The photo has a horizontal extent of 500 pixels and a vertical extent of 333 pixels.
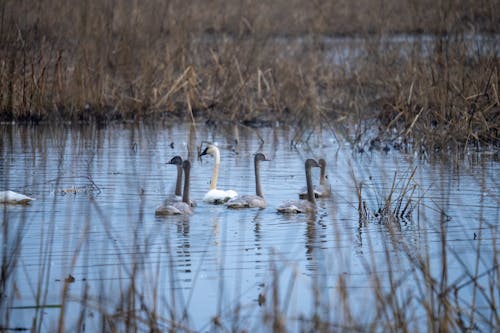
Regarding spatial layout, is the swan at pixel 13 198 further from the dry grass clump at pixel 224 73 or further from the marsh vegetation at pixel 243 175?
the dry grass clump at pixel 224 73

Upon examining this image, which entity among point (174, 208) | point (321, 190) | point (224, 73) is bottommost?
point (174, 208)

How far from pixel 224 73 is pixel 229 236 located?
8.55 metres

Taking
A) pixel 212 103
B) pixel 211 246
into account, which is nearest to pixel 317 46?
pixel 212 103

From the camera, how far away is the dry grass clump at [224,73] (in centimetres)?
1241

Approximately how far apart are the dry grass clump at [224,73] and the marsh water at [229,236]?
1.77 ft

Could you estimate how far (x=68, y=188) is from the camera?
9.27 metres

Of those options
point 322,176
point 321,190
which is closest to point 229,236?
point 321,190

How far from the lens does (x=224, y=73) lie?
1582cm

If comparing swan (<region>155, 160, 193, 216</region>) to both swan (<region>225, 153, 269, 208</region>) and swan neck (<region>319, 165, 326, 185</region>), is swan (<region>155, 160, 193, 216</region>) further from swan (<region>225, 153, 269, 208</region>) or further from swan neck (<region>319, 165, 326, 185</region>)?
swan neck (<region>319, 165, 326, 185</region>)

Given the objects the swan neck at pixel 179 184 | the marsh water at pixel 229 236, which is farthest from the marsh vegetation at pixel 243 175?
the swan neck at pixel 179 184

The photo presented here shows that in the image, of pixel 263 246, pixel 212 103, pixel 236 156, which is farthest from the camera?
pixel 212 103

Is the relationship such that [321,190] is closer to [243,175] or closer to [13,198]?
[243,175]

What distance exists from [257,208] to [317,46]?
9.19 meters

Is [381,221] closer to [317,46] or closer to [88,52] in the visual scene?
[88,52]
